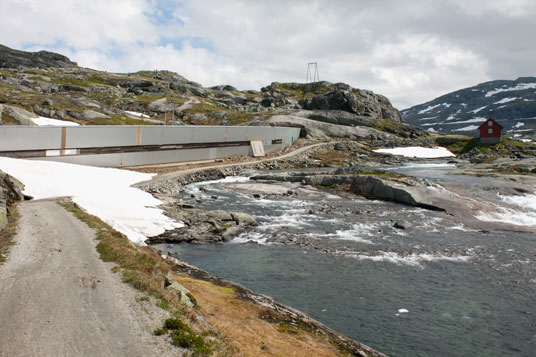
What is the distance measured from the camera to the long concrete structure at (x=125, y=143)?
4475 centimetres

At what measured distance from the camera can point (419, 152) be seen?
96.9m

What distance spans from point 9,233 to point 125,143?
126 feet

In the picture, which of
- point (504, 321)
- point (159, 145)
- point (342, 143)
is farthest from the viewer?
point (342, 143)

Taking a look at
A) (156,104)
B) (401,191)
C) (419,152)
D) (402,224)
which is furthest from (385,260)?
(156,104)

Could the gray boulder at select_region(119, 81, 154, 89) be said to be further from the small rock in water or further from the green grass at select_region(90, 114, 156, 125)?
the small rock in water

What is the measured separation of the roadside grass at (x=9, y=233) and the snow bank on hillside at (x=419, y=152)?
84192 millimetres

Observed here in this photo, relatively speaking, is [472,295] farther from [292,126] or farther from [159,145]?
[292,126]

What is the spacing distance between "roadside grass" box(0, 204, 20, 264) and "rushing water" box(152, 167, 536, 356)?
9.04 metres

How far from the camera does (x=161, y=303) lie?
12234 millimetres

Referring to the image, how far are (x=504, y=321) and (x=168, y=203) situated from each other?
94.8 feet

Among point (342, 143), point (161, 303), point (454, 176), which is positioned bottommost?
point (161, 303)

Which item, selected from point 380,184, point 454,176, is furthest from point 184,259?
point 454,176

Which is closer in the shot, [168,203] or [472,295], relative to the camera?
[472,295]

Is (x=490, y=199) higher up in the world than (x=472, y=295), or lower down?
higher up
